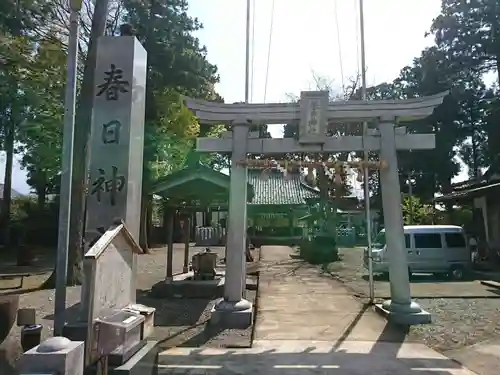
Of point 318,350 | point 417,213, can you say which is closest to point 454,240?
point 318,350

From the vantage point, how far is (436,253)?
1584cm

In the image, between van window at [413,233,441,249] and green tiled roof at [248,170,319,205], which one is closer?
van window at [413,233,441,249]

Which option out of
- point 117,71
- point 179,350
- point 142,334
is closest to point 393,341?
point 179,350

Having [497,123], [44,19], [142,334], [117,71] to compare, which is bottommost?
[142,334]

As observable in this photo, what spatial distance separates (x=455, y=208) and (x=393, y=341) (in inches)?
841

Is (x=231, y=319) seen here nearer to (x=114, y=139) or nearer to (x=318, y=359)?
(x=318, y=359)

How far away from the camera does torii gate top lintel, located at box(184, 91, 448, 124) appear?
8727mm

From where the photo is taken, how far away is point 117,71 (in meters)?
7.00

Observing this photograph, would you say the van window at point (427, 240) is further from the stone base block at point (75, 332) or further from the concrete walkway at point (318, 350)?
the stone base block at point (75, 332)

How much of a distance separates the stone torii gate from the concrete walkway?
0.72 meters

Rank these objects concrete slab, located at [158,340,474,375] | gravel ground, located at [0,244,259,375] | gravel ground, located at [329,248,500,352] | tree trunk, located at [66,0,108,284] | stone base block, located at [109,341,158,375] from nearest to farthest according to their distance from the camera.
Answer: stone base block, located at [109,341,158,375]
concrete slab, located at [158,340,474,375]
gravel ground, located at [0,244,259,375]
gravel ground, located at [329,248,500,352]
tree trunk, located at [66,0,108,284]

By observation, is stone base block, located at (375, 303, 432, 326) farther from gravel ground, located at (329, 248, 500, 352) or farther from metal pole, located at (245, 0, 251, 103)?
metal pole, located at (245, 0, 251, 103)

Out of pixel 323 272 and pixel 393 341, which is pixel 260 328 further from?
pixel 323 272

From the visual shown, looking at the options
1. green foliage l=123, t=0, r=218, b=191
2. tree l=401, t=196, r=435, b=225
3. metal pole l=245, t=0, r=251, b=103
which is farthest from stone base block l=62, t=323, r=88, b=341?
tree l=401, t=196, r=435, b=225
